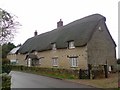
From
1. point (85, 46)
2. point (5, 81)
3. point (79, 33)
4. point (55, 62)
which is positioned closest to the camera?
point (5, 81)

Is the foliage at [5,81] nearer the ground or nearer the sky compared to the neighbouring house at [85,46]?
nearer the ground

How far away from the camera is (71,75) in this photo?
93.6ft

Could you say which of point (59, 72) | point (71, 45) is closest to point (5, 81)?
point (59, 72)

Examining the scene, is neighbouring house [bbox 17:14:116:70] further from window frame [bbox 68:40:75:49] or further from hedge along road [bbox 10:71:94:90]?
hedge along road [bbox 10:71:94:90]

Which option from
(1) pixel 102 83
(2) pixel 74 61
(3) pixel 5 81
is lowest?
(1) pixel 102 83

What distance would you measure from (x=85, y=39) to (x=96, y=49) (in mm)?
2522

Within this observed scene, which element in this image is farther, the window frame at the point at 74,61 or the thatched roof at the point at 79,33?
the window frame at the point at 74,61

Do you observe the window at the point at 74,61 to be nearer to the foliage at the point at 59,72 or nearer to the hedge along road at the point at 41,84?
the foliage at the point at 59,72

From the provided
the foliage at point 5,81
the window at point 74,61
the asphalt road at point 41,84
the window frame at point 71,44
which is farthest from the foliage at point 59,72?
the foliage at point 5,81

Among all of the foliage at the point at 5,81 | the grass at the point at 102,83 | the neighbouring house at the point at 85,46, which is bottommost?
the grass at the point at 102,83

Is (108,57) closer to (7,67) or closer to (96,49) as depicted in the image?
(96,49)

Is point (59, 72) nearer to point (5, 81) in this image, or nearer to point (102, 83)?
point (102, 83)

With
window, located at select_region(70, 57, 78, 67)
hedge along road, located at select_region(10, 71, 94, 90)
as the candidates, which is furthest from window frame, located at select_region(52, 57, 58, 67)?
hedge along road, located at select_region(10, 71, 94, 90)

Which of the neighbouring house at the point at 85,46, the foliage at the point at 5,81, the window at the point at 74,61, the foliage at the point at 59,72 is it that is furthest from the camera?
the window at the point at 74,61
